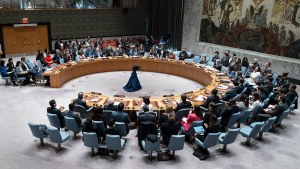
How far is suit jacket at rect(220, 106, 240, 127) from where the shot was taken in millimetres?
8383

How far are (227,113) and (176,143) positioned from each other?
2181 millimetres

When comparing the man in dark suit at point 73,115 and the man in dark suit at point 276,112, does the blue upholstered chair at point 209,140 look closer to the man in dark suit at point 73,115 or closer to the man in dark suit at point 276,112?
the man in dark suit at point 276,112

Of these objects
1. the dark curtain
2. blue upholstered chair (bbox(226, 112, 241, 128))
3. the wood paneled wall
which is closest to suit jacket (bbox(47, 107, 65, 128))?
blue upholstered chair (bbox(226, 112, 241, 128))

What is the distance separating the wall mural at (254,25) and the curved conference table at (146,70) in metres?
4.19

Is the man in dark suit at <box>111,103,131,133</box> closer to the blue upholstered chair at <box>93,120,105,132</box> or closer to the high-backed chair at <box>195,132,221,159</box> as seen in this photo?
the blue upholstered chair at <box>93,120,105,132</box>

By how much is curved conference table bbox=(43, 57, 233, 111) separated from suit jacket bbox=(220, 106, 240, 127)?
1.36 m

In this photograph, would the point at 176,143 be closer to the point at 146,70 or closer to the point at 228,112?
the point at 228,112

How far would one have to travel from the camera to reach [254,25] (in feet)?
53.6

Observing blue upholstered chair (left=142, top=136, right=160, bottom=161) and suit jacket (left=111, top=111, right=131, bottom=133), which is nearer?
blue upholstered chair (left=142, top=136, right=160, bottom=161)

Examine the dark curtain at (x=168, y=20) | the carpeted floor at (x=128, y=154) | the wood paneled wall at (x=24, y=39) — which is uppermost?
the dark curtain at (x=168, y=20)

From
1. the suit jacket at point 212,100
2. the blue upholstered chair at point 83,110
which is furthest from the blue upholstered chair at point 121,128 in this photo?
the suit jacket at point 212,100

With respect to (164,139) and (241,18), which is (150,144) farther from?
(241,18)

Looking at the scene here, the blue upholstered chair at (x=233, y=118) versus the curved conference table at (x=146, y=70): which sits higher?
the curved conference table at (x=146, y=70)

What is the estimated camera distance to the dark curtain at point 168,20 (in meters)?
21.6
